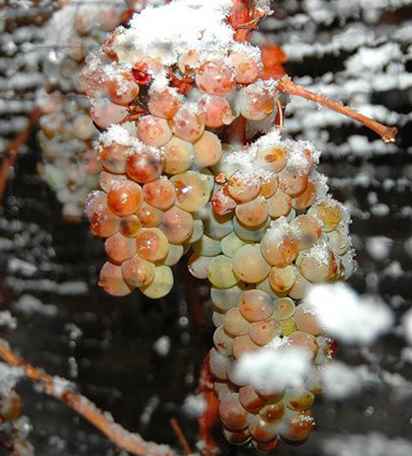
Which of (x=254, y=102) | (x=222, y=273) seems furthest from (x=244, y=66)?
(x=222, y=273)

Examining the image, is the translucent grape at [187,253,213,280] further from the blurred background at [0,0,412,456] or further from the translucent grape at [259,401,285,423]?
the blurred background at [0,0,412,456]

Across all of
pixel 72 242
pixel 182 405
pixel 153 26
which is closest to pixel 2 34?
pixel 72 242

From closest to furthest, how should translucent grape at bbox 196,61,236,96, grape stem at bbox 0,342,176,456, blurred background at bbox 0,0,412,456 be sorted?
translucent grape at bbox 196,61,236,96, grape stem at bbox 0,342,176,456, blurred background at bbox 0,0,412,456

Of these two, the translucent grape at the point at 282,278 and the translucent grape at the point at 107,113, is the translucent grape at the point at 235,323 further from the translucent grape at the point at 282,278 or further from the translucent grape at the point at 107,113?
the translucent grape at the point at 107,113

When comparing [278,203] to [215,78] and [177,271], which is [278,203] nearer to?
[215,78]

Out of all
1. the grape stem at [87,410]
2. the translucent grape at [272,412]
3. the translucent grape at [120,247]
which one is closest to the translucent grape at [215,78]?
the translucent grape at [120,247]

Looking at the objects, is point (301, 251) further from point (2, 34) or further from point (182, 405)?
point (2, 34)

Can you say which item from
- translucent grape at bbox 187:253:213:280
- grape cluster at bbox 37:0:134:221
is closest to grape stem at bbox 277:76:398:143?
translucent grape at bbox 187:253:213:280
